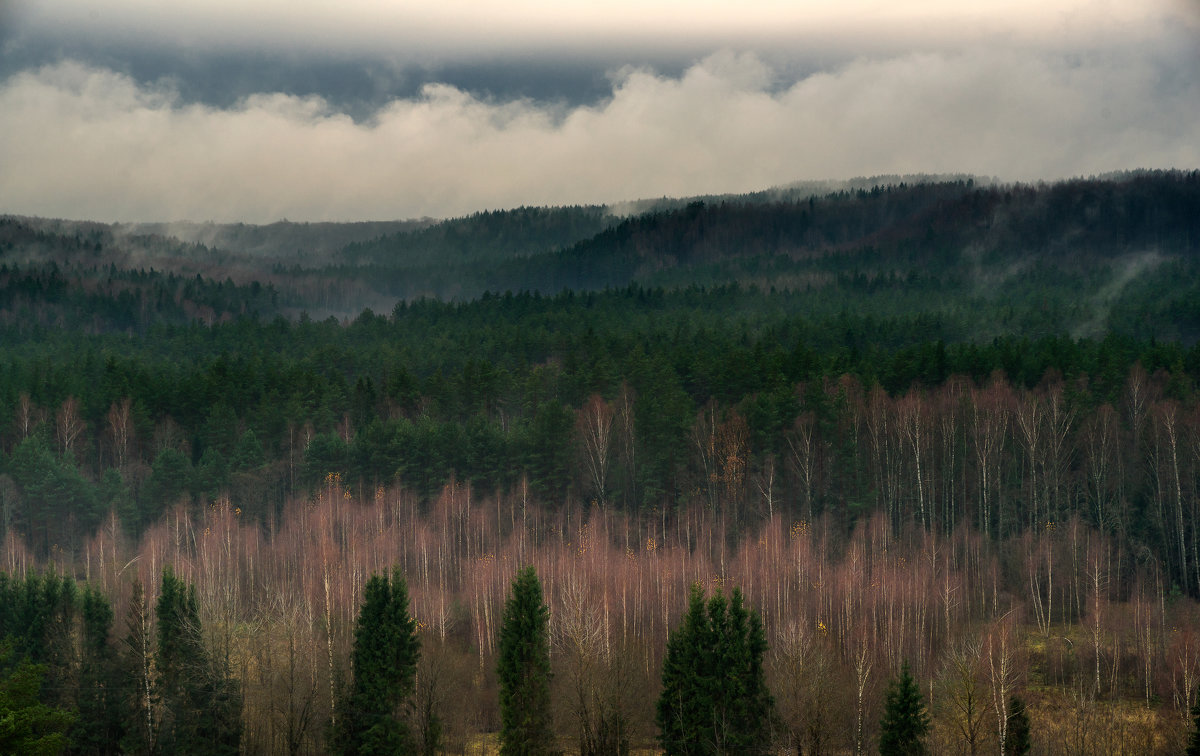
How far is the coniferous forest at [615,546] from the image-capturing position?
57469 millimetres

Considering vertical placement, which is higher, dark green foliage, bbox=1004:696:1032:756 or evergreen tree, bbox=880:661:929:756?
evergreen tree, bbox=880:661:929:756

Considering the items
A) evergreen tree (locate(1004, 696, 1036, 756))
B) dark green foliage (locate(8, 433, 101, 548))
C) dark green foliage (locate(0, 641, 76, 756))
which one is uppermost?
dark green foliage (locate(8, 433, 101, 548))

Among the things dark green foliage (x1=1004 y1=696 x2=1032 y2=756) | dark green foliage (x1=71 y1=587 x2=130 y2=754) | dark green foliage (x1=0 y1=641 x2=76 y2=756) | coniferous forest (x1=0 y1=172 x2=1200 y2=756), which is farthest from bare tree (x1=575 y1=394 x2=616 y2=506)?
dark green foliage (x1=0 y1=641 x2=76 y2=756)

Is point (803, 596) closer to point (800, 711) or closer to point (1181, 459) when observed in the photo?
point (800, 711)

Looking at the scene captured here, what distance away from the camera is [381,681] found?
57.3 m

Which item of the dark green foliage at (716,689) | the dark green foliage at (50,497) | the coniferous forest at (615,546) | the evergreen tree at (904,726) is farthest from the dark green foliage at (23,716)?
the dark green foliage at (50,497)

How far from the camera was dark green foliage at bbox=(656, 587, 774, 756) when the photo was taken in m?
53.8

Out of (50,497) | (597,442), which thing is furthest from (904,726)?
(50,497)

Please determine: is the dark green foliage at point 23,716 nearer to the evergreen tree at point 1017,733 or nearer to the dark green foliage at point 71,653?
Answer: the dark green foliage at point 71,653

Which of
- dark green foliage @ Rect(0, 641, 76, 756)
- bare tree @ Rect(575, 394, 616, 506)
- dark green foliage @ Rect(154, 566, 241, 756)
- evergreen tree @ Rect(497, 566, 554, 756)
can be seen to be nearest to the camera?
dark green foliage @ Rect(0, 641, 76, 756)

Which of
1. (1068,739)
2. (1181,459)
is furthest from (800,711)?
(1181,459)

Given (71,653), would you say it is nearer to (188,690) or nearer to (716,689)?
(188,690)

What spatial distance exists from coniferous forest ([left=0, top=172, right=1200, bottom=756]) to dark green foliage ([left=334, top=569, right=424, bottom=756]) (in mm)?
184

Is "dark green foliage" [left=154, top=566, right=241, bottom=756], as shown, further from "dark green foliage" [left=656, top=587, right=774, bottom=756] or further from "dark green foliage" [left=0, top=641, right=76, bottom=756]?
"dark green foliage" [left=656, top=587, right=774, bottom=756]
